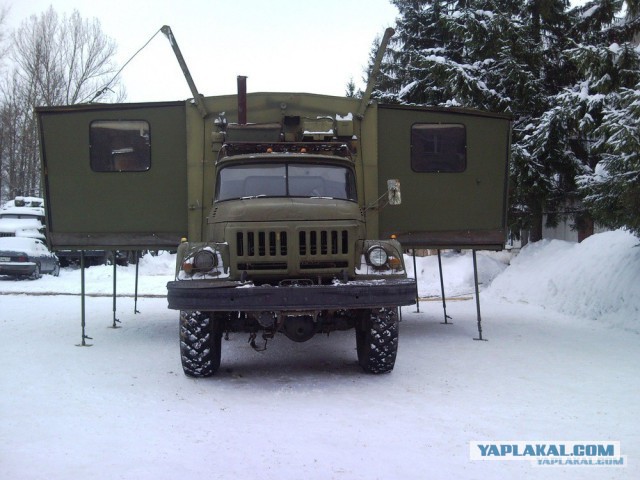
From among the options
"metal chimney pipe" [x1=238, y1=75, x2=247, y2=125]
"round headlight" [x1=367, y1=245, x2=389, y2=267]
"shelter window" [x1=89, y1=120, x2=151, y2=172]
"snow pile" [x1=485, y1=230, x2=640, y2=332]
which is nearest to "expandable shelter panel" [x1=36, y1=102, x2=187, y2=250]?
"shelter window" [x1=89, y1=120, x2=151, y2=172]

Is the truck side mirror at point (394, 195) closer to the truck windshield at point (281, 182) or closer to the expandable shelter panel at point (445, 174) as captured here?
the truck windshield at point (281, 182)

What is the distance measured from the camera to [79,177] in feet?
31.0

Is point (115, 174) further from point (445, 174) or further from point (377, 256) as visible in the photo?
point (445, 174)

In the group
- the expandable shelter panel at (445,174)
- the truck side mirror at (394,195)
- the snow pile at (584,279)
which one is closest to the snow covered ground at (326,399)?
the snow pile at (584,279)

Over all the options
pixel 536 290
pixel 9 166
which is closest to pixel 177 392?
pixel 536 290

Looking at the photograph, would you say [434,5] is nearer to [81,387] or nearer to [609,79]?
[609,79]

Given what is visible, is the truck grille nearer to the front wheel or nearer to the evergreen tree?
the evergreen tree

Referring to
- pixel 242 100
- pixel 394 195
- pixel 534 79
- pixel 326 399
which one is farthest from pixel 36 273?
pixel 326 399

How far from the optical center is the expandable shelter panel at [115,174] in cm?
939

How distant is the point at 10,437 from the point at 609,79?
1050 cm

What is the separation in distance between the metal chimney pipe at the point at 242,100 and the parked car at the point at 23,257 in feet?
44.2

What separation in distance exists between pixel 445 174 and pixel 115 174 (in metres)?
Result: 4.66

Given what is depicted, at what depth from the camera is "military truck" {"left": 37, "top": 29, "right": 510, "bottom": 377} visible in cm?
708

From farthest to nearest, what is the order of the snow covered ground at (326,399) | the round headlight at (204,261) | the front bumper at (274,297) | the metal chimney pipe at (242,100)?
the metal chimney pipe at (242,100)
the round headlight at (204,261)
the front bumper at (274,297)
the snow covered ground at (326,399)
